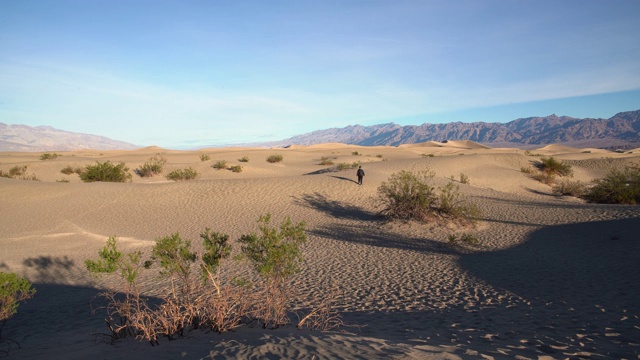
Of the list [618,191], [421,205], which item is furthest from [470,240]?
[618,191]

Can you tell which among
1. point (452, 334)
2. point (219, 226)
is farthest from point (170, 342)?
point (219, 226)

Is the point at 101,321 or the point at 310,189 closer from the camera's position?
the point at 101,321

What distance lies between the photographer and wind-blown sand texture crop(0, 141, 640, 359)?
4.70 meters

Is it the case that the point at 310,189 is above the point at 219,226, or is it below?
above

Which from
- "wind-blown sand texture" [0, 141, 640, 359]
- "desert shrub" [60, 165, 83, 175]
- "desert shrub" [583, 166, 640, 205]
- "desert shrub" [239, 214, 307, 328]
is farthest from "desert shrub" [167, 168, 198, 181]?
"desert shrub" [583, 166, 640, 205]

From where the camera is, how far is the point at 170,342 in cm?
479

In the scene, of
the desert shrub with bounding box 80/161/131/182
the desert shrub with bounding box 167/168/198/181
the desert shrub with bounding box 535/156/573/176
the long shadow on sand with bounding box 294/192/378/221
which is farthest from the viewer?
the desert shrub with bounding box 535/156/573/176

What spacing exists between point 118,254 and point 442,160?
3045cm

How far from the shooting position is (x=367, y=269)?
9.86 m

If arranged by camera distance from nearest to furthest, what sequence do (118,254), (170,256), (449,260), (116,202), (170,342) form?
(170,342) → (118,254) → (170,256) → (449,260) → (116,202)

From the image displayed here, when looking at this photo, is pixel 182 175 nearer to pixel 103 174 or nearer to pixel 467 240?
pixel 103 174

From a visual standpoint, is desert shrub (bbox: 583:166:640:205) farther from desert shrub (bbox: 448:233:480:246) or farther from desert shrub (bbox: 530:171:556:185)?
desert shrub (bbox: 448:233:480:246)

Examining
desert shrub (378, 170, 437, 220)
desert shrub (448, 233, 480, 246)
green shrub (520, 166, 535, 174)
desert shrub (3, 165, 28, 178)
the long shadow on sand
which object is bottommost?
desert shrub (448, 233, 480, 246)

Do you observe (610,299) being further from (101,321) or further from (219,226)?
(219,226)
